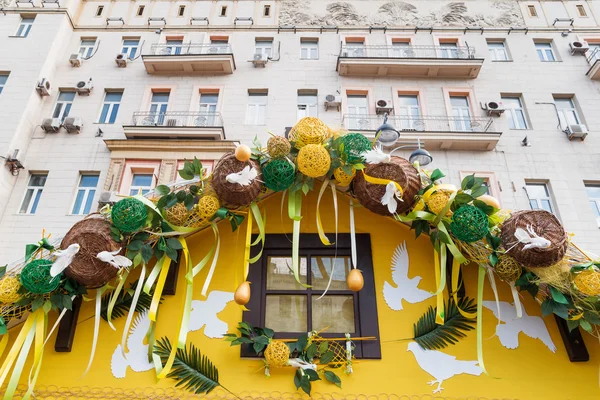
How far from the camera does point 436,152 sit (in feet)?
48.5

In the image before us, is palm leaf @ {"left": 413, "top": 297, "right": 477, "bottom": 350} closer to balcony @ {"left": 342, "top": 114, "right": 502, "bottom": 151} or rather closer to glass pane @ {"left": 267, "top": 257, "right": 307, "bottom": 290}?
glass pane @ {"left": 267, "top": 257, "right": 307, "bottom": 290}

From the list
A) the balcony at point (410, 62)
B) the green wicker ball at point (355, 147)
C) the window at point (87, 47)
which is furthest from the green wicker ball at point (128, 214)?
the window at point (87, 47)

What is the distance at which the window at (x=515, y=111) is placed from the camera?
620 inches

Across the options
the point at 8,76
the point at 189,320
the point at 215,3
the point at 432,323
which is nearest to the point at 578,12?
the point at 215,3

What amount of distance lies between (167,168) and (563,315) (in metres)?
12.9

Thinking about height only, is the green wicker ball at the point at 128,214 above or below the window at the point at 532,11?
below

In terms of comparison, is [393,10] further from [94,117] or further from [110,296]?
[110,296]

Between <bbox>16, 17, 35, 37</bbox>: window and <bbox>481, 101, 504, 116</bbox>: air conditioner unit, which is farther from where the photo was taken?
<bbox>16, 17, 35, 37</bbox>: window

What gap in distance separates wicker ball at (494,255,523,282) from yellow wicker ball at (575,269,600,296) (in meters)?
0.51

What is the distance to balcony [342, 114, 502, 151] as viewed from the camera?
1448 cm

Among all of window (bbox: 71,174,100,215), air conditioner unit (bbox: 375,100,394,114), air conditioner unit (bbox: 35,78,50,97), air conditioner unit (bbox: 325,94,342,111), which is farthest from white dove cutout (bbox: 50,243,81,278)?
air conditioner unit (bbox: 35,78,50,97)

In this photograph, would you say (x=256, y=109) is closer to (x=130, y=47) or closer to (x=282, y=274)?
(x=130, y=47)

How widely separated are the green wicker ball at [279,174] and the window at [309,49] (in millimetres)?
14150

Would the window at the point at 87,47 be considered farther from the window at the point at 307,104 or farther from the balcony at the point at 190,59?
the window at the point at 307,104
